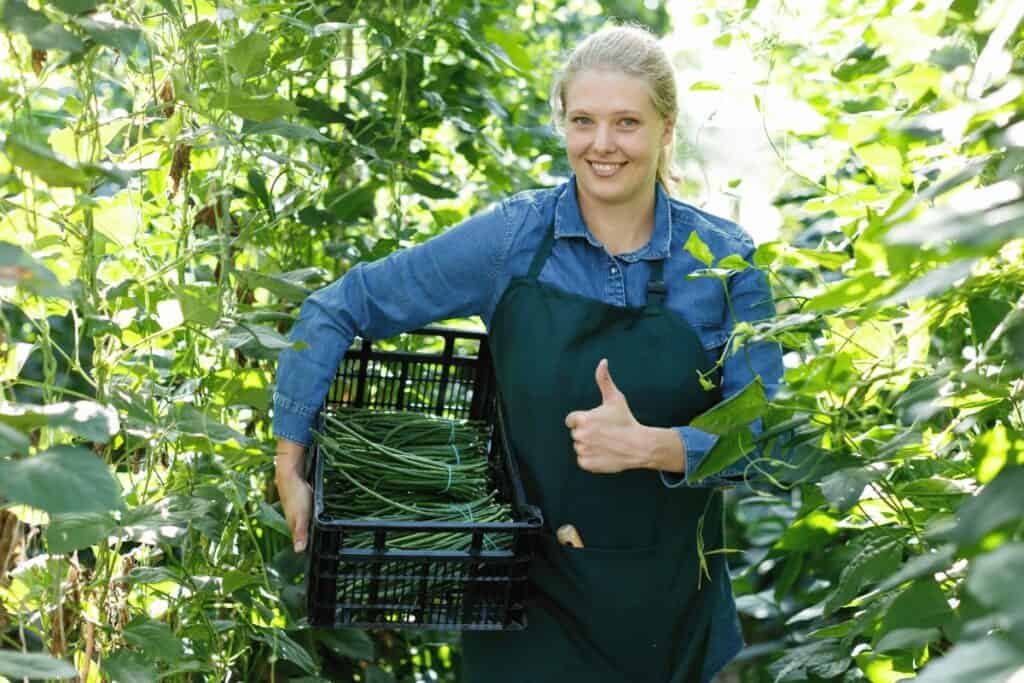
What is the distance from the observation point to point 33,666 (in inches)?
39.1

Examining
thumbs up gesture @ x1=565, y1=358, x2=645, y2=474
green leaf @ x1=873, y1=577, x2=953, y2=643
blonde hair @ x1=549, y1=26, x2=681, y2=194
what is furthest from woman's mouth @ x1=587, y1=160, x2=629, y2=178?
green leaf @ x1=873, y1=577, x2=953, y2=643

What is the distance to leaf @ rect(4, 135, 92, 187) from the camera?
119cm

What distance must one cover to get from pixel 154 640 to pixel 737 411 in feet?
2.44

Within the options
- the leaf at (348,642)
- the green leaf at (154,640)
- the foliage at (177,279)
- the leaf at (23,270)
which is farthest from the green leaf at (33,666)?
the leaf at (348,642)

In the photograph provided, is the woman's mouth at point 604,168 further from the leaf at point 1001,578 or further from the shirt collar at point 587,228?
the leaf at point 1001,578

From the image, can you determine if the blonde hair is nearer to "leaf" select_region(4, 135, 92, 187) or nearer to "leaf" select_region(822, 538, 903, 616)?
"leaf" select_region(822, 538, 903, 616)

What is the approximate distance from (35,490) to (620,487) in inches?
47.4

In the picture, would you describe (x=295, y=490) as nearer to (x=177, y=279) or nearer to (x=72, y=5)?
(x=177, y=279)

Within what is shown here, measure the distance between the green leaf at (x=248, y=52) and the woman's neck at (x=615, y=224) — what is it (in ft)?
2.19

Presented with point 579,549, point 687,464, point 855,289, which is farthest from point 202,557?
point 855,289

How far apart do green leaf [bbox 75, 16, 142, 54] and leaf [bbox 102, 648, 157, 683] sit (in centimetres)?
73

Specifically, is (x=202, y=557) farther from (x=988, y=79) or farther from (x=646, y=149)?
(x=988, y=79)

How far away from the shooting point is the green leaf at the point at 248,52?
1.64m

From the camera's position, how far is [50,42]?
124 centimetres
